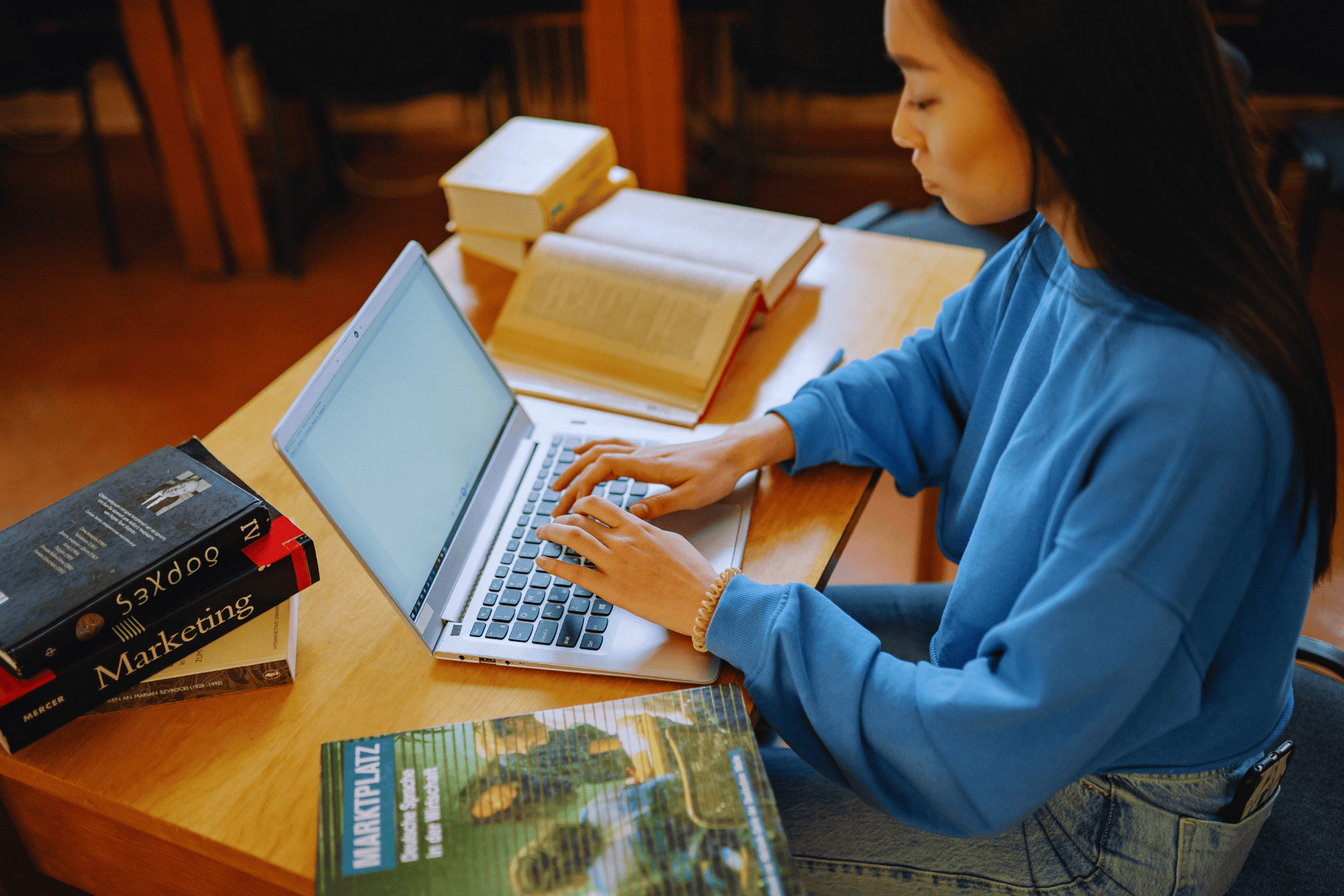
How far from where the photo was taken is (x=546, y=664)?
78 centimetres

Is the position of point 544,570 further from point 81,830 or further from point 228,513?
point 81,830

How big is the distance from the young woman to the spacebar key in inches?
1.3

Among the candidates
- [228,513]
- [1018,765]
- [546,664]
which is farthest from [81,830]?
[1018,765]

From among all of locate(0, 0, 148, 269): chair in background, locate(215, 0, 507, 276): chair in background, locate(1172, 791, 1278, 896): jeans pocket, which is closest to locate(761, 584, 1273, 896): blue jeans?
locate(1172, 791, 1278, 896): jeans pocket

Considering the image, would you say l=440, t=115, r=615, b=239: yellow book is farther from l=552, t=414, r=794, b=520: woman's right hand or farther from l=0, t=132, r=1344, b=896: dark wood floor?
l=0, t=132, r=1344, b=896: dark wood floor

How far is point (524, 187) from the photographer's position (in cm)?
127

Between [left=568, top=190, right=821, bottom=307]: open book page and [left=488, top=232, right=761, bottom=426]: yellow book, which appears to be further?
[left=568, top=190, right=821, bottom=307]: open book page

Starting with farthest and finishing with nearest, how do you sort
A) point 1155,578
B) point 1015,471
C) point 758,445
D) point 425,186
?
point 425,186
point 758,445
point 1015,471
point 1155,578

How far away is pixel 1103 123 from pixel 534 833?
0.57 metres

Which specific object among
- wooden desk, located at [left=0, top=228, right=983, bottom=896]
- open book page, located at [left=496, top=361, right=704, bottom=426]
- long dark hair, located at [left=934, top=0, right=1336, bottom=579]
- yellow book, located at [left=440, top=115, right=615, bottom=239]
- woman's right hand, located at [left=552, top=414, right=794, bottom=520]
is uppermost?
long dark hair, located at [left=934, top=0, right=1336, bottom=579]

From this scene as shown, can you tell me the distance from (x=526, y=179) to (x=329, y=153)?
2.27m

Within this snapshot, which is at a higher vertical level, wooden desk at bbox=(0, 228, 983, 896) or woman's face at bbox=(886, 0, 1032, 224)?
woman's face at bbox=(886, 0, 1032, 224)

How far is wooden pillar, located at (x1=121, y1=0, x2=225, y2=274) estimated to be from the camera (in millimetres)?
2559

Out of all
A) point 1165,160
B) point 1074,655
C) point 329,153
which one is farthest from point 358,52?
point 1074,655
